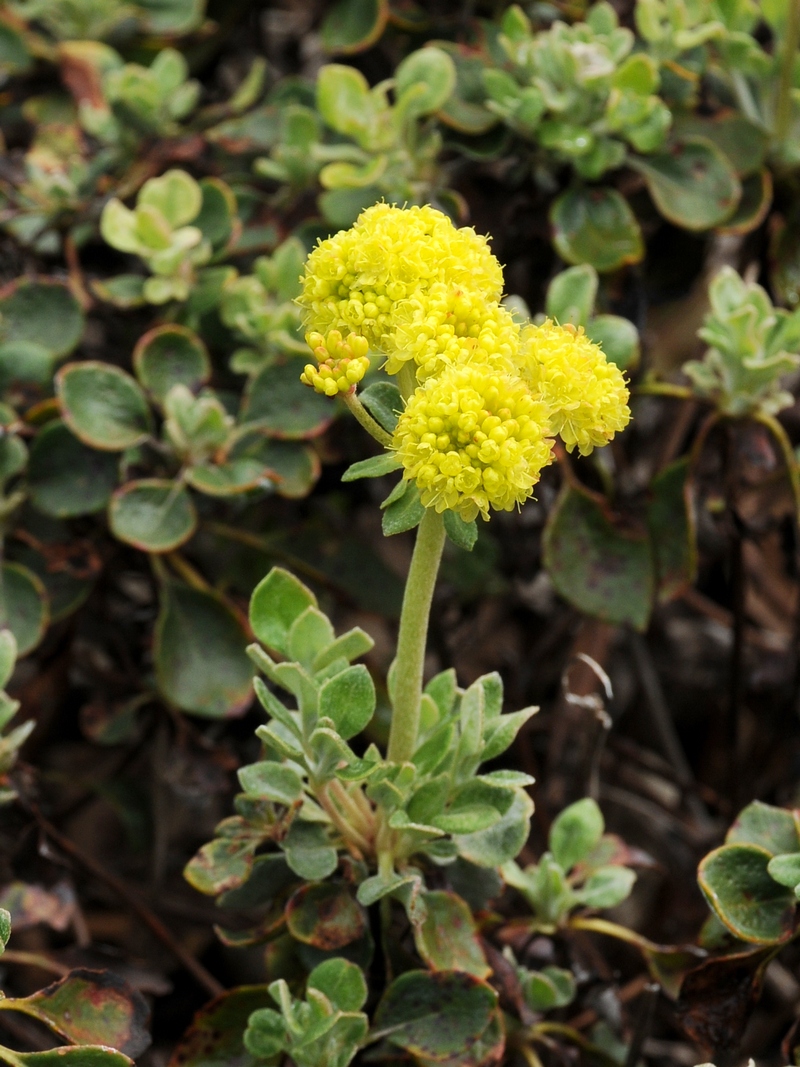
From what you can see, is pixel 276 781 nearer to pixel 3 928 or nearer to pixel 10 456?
pixel 3 928

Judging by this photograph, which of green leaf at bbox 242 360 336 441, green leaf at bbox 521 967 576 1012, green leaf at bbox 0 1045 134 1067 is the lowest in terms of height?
green leaf at bbox 521 967 576 1012

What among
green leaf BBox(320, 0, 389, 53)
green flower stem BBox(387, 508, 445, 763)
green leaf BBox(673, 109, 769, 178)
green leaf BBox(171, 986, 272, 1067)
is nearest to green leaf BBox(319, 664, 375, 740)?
green flower stem BBox(387, 508, 445, 763)

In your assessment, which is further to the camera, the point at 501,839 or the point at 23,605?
the point at 23,605

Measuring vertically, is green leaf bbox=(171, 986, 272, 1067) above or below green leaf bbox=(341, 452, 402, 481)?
below

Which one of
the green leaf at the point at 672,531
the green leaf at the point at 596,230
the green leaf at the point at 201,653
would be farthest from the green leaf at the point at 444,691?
the green leaf at the point at 596,230

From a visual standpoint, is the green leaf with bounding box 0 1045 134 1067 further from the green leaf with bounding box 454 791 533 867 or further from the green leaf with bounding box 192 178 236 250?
the green leaf with bounding box 192 178 236 250

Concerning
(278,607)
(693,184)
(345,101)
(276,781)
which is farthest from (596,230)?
(276,781)

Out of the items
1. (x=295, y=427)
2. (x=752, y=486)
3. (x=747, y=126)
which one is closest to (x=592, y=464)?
(x=752, y=486)

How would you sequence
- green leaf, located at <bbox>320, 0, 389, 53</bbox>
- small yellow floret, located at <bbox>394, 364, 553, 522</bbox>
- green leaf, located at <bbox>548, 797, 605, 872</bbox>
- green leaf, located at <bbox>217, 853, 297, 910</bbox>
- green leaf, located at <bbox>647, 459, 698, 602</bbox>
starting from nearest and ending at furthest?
1. small yellow floret, located at <bbox>394, 364, 553, 522</bbox>
2. green leaf, located at <bbox>217, 853, 297, 910</bbox>
3. green leaf, located at <bbox>548, 797, 605, 872</bbox>
4. green leaf, located at <bbox>647, 459, 698, 602</bbox>
5. green leaf, located at <bbox>320, 0, 389, 53</bbox>
